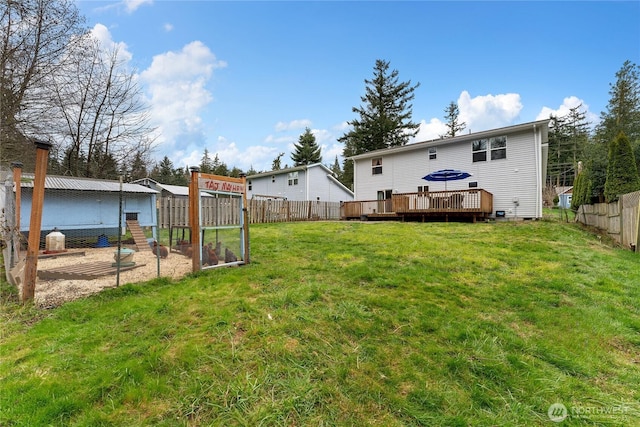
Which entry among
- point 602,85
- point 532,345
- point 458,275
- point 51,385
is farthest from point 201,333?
point 602,85

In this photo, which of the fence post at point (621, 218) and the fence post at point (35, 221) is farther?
the fence post at point (621, 218)

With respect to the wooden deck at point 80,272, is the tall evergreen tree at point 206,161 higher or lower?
higher

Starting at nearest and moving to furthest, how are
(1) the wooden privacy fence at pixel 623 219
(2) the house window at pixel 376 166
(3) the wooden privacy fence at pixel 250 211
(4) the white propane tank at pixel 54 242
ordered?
(3) the wooden privacy fence at pixel 250 211
(4) the white propane tank at pixel 54 242
(1) the wooden privacy fence at pixel 623 219
(2) the house window at pixel 376 166

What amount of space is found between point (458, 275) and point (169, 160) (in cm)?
5047

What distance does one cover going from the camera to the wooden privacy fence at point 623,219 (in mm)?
7105

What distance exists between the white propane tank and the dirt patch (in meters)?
0.53

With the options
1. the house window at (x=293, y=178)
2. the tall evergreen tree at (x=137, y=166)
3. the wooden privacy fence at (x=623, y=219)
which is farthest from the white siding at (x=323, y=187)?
the wooden privacy fence at (x=623, y=219)

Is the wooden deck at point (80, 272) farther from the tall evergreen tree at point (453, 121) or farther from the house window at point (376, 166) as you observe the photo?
the tall evergreen tree at point (453, 121)

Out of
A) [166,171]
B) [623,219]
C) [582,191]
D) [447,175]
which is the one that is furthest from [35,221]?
[166,171]

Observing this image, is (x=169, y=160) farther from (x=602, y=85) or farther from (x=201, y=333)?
(x=602, y=85)

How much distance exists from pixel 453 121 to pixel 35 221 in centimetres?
4345

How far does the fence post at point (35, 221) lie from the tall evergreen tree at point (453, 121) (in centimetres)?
4189

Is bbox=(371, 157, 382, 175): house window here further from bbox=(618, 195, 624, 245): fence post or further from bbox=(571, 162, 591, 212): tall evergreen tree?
bbox=(618, 195, 624, 245): fence post

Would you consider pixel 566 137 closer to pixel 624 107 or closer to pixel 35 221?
pixel 624 107
